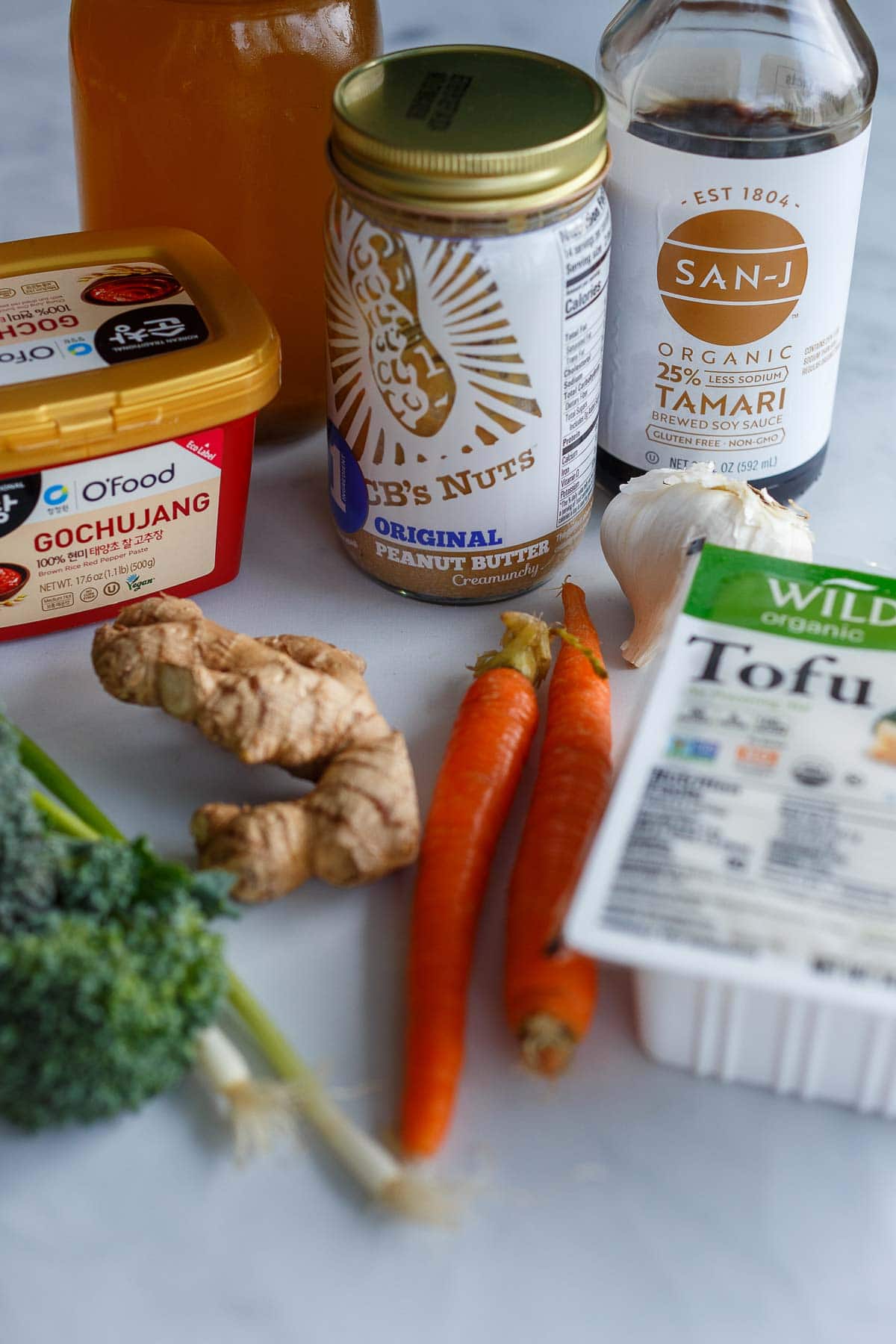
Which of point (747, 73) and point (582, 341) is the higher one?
point (747, 73)

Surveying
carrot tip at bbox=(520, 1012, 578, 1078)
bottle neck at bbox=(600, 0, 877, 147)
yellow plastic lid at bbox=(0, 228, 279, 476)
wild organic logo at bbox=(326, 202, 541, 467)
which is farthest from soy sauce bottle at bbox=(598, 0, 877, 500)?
carrot tip at bbox=(520, 1012, 578, 1078)

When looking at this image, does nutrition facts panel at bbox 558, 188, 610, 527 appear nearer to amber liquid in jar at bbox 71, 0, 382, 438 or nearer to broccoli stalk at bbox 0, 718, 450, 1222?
amber liquid in jar at bbox 71, 0, 382, 438

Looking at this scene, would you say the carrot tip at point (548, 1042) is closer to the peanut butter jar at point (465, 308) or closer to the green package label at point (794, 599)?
the green package label at point (794, 599)

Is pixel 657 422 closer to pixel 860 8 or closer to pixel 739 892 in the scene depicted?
pixel 739 892

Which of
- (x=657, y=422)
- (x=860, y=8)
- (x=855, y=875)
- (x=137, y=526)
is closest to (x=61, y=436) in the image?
(x=137, y=526)

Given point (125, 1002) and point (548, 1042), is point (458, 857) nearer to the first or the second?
point (548, 1042)

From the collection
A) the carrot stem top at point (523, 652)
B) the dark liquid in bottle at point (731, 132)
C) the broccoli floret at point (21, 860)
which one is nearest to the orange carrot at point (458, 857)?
the carrot stem top at point (523, 652)

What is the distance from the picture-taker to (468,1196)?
78 centimetres

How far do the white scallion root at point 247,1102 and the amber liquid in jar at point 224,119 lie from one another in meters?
0.75

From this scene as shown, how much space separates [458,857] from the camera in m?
0.92

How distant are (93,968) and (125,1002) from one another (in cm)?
2

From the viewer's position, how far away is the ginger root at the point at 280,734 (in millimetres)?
900

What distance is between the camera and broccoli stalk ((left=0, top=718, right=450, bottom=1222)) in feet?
2.44

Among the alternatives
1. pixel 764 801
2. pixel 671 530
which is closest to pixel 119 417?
pixel 671 530
